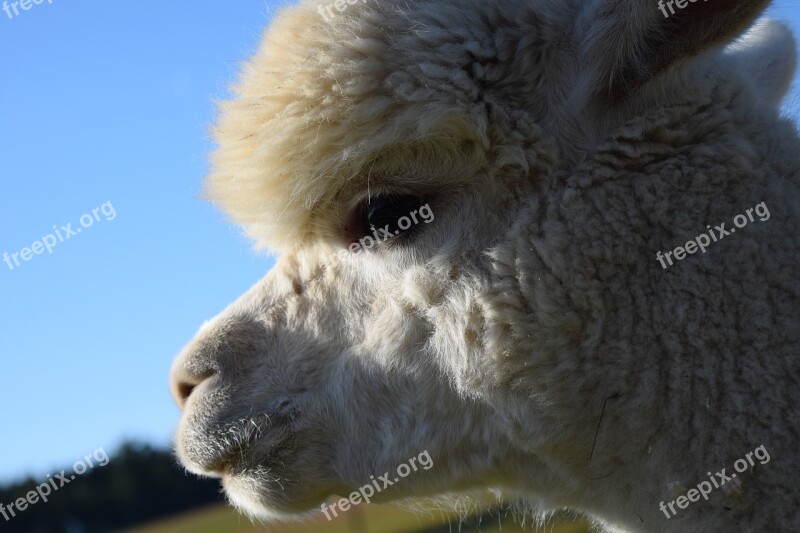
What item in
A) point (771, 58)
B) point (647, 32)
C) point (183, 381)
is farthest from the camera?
point (771, 58)

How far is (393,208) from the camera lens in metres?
2.75

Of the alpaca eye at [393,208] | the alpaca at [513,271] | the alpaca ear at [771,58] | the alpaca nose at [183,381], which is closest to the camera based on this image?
the alpaca at [513,271]

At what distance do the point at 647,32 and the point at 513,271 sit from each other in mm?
766

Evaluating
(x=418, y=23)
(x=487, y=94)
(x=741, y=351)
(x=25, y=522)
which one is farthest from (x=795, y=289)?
(x=25, y=522)

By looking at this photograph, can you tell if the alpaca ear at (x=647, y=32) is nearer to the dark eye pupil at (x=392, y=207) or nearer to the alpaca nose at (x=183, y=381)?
the dark eye pupil at (x=392, y=207)

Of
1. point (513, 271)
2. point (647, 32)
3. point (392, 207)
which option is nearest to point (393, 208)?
point (392, 207)

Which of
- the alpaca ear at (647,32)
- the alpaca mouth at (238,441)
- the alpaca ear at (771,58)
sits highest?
the alpaca ear at (647,32)

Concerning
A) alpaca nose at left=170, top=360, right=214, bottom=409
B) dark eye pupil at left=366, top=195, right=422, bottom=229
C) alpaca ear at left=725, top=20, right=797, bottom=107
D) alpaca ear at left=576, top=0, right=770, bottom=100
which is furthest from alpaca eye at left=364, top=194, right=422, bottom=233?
alpaca ear at left=725, top=20, right=797, bottom=107

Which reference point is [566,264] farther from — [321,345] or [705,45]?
[321,345]

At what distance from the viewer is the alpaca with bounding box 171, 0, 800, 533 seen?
2312 mm

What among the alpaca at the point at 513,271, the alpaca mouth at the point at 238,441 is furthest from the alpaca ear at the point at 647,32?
the alpaca mouth at the point at 238,441

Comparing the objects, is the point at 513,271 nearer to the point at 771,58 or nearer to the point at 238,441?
the point at 238,441

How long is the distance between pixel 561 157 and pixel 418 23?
58 cm

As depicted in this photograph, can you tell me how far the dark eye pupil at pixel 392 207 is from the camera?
2.74 m
